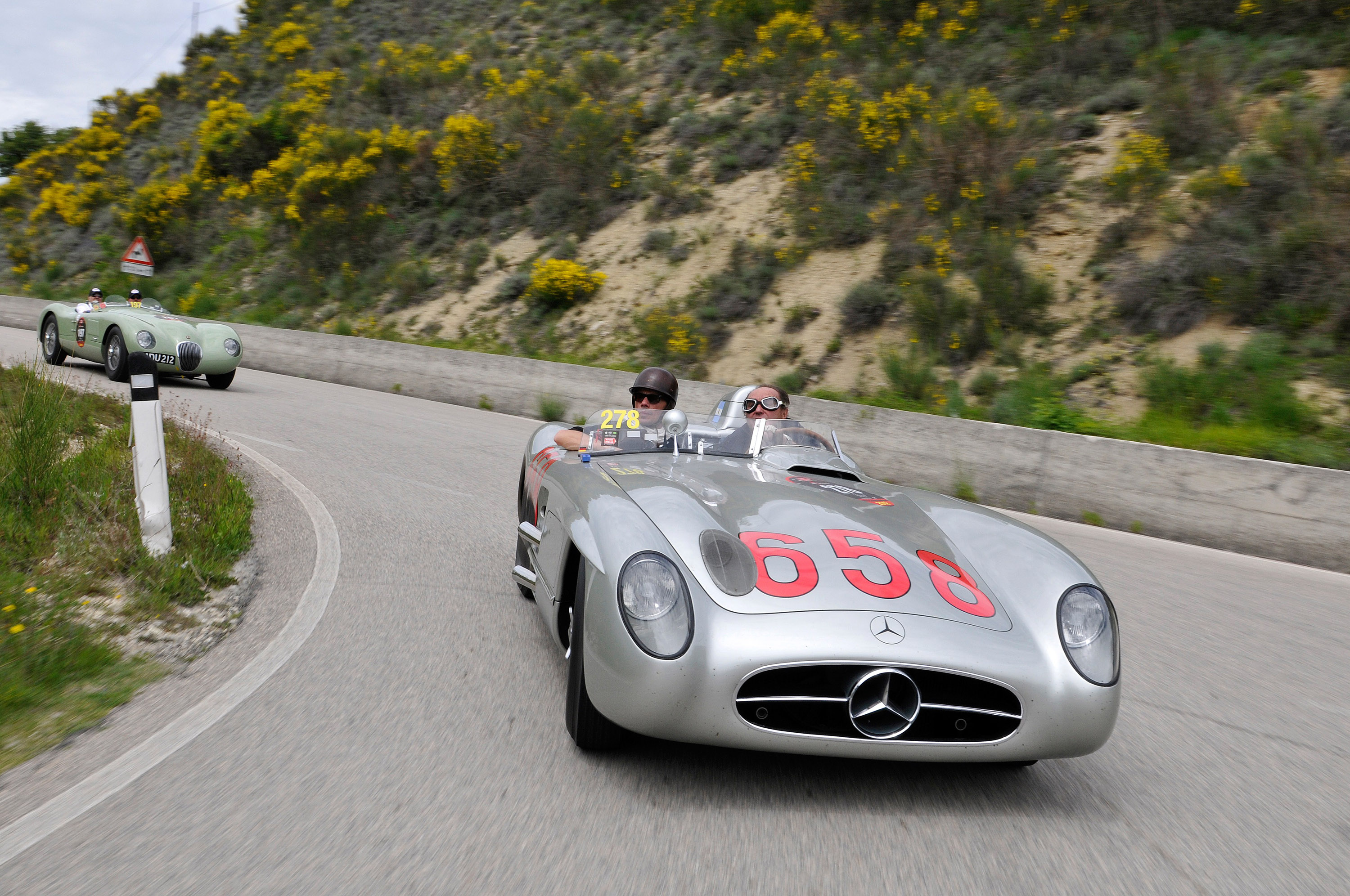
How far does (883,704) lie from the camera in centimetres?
284

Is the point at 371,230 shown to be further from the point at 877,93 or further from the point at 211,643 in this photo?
the point at 211,643

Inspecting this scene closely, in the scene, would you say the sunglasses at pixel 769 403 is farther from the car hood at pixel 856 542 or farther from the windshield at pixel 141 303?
the windshield at pixel 141 303

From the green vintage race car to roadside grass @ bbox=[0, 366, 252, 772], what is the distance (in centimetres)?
582

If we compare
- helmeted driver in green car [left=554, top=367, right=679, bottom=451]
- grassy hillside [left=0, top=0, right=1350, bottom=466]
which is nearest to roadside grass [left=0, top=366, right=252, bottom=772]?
helmeted driver in green car [left=554, top=367, right=679, bottom=451]

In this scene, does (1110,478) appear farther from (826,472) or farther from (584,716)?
(584,716)

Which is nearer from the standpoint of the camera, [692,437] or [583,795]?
[583,795]

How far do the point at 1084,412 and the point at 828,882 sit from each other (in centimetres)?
1077

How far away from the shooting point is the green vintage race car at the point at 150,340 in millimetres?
13008

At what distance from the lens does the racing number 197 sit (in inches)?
121

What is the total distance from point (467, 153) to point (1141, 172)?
17.1 m

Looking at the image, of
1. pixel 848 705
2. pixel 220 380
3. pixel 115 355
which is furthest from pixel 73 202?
pixel 848 705

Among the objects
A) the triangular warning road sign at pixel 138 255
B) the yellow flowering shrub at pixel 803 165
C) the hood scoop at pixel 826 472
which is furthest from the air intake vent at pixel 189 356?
the yellow flowering shrub at pixel 803 165

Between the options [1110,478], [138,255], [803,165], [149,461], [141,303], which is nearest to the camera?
[149,461]

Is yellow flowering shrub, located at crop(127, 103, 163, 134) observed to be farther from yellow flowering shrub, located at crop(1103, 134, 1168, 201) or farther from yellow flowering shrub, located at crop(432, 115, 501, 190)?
yellow flowering shrub, located at crop(1103, 134, 1168, 201)
